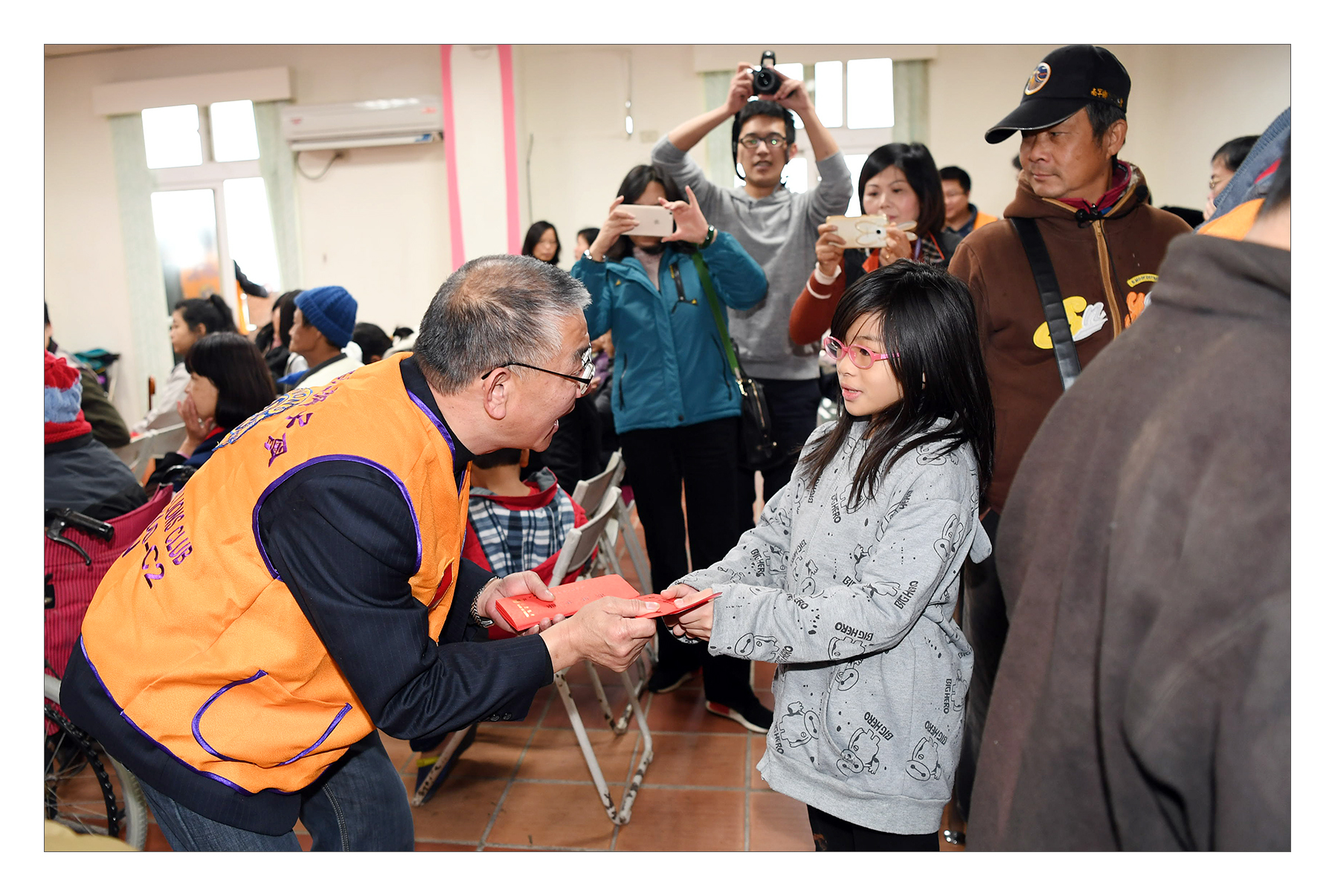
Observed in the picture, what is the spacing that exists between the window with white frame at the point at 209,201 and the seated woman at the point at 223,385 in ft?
19.5

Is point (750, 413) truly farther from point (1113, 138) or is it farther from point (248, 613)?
point (248, 613)

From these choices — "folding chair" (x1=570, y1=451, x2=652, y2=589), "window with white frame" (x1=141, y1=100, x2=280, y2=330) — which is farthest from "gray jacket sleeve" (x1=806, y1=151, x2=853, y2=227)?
"window with white frame" (x1=141, y1=100, x2=280, y2=330)

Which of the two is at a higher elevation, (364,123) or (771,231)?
(364,123)

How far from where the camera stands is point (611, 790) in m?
2.48

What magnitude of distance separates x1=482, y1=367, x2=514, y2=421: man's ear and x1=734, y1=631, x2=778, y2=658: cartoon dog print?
20.4 inches

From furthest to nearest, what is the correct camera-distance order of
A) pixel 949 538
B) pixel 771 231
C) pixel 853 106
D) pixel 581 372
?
pixel 853 106 → pixel 771 231 → pixel 581 372 → pixel 949 538

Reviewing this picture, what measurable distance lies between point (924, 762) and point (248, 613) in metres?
1.04

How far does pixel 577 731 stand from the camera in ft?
7.68

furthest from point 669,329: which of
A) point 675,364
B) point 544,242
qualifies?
point 544,242

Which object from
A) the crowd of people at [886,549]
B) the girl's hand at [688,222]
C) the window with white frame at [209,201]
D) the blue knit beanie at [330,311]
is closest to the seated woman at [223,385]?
the crowd of people at [886,549]

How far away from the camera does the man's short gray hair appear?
128 cm

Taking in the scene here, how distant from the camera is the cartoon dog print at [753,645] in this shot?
4.24ft
